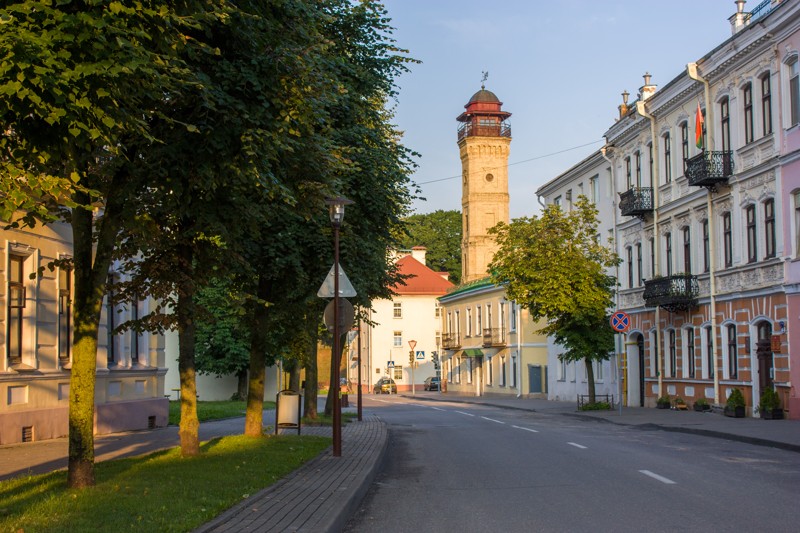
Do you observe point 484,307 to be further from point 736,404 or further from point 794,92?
point 794,92

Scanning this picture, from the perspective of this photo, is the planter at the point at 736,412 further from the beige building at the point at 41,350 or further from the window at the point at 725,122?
the beige building at the point at 41,350

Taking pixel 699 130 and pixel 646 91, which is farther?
pixel 646 91

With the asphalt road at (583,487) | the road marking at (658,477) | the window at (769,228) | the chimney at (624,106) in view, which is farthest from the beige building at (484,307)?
the road marking at (658,477)

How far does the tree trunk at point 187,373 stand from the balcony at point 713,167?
22.0 m

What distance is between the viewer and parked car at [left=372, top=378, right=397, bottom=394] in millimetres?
88875

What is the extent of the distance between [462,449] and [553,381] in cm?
3916

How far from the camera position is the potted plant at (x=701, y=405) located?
111 ft

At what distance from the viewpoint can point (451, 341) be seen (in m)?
81.2

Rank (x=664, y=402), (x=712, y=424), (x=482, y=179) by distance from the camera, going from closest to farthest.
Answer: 1. (x=712, y=424)
2. (x=664, y=402)
3. (x=482, y=179)

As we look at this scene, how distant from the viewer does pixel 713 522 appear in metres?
9.50

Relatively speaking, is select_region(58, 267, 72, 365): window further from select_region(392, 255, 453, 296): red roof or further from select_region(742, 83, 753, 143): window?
select_region(392, 255, 453, 296): red roof

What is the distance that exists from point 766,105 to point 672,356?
12.0m

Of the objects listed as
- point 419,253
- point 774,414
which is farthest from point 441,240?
point 774,414

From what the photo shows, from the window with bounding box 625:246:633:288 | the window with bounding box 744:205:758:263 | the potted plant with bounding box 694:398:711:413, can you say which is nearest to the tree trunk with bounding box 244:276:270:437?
the window with bounding box 744:205:758:263
